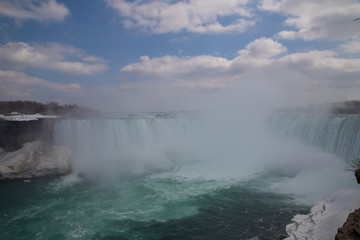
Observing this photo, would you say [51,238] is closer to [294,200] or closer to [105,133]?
[294,200]

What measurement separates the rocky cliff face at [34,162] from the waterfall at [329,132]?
48.0 ft

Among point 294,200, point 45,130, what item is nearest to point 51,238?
point 294,200

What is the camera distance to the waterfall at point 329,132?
1108 cm

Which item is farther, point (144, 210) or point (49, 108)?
point (49, 108)

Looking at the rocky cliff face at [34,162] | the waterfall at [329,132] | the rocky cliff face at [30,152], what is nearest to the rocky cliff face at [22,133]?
the rocky cliff face at [30,152]

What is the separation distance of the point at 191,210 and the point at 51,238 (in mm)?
4212

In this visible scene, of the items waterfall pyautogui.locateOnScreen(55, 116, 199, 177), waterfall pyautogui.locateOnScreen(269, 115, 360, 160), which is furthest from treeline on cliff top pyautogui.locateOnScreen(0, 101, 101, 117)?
waterfall pyautogui.locateOnScreen(269, 115, 360, 160)

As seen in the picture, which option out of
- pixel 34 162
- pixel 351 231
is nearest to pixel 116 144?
pixel 34 162

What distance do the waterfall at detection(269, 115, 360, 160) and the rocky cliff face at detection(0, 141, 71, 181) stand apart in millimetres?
14628

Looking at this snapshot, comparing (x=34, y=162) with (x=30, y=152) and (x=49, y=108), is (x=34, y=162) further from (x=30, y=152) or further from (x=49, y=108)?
(x=49, y=108)

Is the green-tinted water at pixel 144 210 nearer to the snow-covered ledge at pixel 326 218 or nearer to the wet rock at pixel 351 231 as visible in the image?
the snow-covered ledge at pixel 326 218

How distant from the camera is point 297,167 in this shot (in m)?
12.6

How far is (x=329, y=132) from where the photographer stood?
1272cm

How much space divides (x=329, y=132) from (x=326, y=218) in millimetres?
8847
